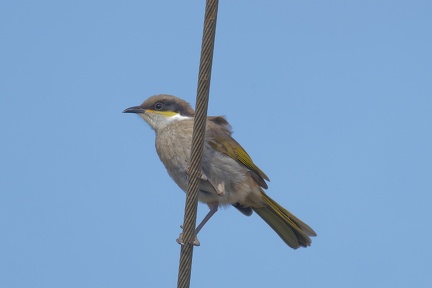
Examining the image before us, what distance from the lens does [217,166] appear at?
930 cm

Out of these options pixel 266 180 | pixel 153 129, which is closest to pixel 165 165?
pixel 153 129

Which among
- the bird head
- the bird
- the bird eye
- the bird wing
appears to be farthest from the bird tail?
the bird eye

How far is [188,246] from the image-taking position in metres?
7.05

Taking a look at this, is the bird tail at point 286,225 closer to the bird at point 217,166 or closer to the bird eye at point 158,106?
the bird at point 217,166

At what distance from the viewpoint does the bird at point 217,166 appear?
30.3ft

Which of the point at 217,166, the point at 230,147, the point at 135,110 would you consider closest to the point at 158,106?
the point at 135,110

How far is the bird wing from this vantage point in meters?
9.45

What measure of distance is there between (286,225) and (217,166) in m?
1.38

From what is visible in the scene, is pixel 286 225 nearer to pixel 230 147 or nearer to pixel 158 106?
pixel 230 147

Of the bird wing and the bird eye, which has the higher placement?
the bird eye

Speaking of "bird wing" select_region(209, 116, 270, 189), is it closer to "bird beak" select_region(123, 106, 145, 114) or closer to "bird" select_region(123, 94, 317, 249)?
"bird" select_region(123, 94, 317, 249)

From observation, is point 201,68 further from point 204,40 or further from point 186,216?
point 186,216

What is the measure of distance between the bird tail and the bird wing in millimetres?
253

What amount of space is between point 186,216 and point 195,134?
0.73m
